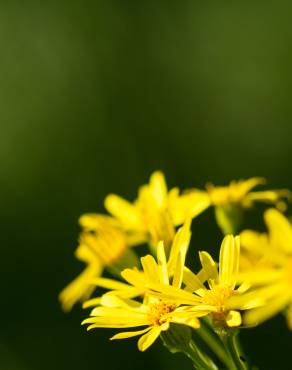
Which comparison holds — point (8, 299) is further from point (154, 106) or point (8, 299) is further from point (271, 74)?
point (271, 74)

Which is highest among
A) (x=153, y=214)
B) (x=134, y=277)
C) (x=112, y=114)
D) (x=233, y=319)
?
(x=112, y=114)

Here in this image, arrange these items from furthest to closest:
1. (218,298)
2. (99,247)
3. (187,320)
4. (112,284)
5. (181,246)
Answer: (99,247) < (112,284) < (181,246) < (218,298) < (187,320)

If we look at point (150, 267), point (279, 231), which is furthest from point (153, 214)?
point (279, 231)

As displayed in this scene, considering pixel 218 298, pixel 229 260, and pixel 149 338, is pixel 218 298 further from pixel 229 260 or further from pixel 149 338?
pixel 149 338

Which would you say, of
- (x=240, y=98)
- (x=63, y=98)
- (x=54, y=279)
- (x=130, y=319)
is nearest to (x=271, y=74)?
(x=240, y=98)

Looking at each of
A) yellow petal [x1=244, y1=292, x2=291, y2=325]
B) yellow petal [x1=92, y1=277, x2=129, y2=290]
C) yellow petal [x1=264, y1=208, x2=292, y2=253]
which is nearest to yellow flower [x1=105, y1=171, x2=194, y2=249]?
yellow petal [x1=92, y1=277, x2=129, y2=290]

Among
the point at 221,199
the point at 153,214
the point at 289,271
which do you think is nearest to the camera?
the point at 289,271

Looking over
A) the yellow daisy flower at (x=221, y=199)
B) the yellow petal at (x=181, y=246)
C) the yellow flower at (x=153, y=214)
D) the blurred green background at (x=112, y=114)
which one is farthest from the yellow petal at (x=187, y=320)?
the blurred green background at (x=112, y=114)
